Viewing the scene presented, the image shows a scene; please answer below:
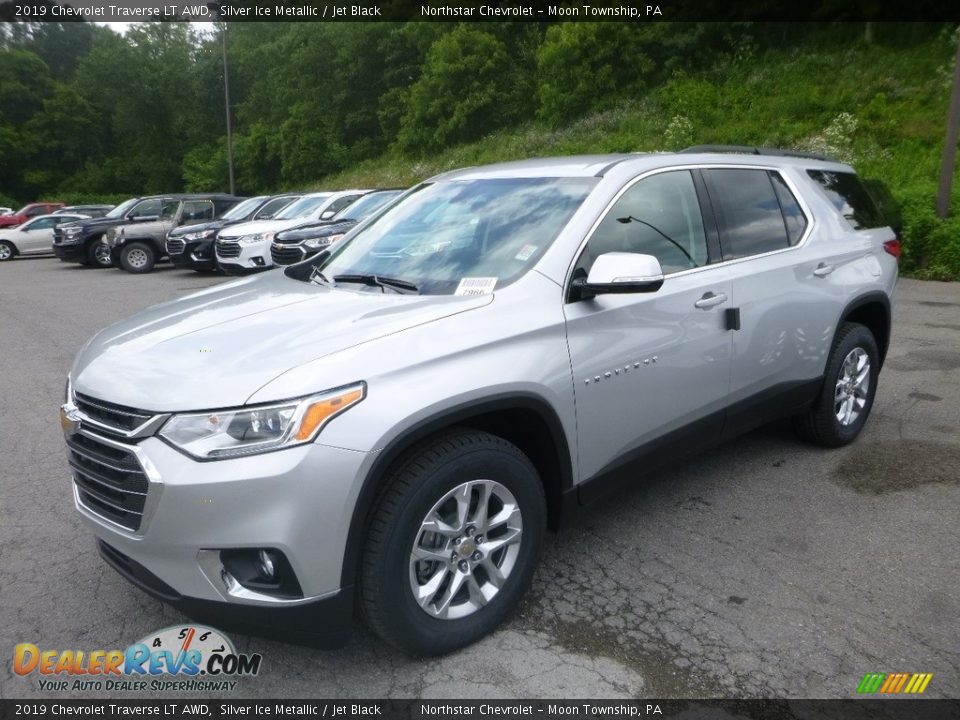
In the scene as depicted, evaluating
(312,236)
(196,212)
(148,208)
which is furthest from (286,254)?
(148,208)

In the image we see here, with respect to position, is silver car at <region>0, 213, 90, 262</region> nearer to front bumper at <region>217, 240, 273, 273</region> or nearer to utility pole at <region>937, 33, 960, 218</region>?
front bumper at <region>217, 240, 273, 273</region>

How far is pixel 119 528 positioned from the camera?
2641 mm

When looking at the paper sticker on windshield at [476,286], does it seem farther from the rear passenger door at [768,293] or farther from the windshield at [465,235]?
the rear passenger door at [768,293]

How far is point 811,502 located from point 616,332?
5.66 ft

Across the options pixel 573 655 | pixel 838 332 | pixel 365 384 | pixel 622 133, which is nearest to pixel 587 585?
pixel 573 655

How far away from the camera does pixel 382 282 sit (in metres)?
3.42

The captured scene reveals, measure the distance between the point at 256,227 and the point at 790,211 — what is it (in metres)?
11.4

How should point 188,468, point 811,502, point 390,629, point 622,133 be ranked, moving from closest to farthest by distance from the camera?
point 188,468 < point 390,629 < point 811,502 < point 622,133

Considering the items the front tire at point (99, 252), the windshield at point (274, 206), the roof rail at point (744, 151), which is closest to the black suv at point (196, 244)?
the windshield at point (274, 206)

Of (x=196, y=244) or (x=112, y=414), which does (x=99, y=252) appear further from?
(x=112, y=414)

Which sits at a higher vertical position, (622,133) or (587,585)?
(622,133)

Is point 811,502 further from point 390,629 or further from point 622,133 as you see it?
point 622,133

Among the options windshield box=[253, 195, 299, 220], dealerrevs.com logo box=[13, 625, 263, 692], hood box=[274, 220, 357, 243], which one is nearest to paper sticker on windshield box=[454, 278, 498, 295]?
dealerrevs.com logo box=[13, 625, 263, 692]

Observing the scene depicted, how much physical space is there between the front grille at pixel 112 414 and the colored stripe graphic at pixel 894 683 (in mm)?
2552
